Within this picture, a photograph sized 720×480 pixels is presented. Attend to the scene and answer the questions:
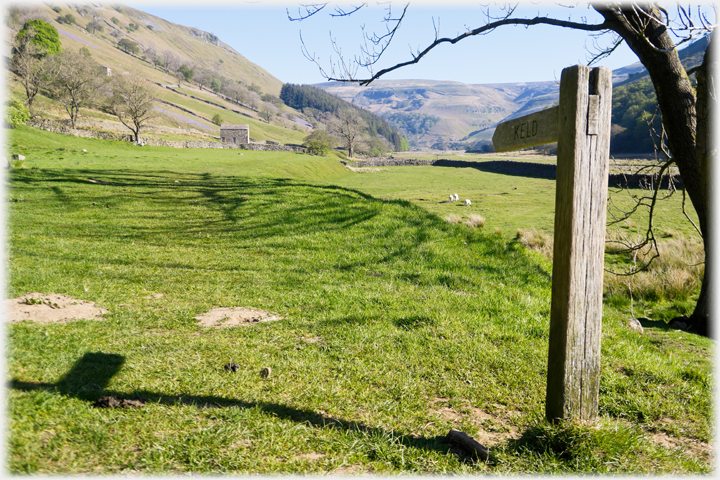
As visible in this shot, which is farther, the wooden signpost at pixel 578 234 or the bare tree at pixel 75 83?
the bare tree at pixel 75 83

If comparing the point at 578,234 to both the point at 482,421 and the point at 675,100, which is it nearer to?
the point at 482,421

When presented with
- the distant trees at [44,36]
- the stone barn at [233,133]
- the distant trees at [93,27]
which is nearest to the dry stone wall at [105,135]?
the stone barn at [233,133]

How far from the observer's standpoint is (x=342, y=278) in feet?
26.7

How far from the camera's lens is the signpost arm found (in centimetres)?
312

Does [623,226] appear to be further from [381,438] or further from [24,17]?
[24,17]

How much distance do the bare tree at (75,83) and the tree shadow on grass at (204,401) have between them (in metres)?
71.2

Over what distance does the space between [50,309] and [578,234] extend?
6.12m

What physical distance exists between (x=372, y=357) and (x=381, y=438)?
1.59m

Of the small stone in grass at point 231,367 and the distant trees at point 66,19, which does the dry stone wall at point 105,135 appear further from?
the distant trees at point 66,19

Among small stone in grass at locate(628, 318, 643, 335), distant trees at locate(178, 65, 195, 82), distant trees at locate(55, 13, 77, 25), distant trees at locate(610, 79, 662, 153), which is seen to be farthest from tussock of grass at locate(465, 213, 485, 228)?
distant trees at locate(55, 13, 77, 25)

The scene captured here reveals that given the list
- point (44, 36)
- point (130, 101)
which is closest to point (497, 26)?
point (130, 101)

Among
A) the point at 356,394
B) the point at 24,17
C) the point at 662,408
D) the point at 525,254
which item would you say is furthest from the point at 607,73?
the point at 24,17

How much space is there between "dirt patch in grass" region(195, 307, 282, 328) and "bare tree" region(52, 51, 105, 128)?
228 feet

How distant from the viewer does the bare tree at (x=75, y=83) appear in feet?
196
